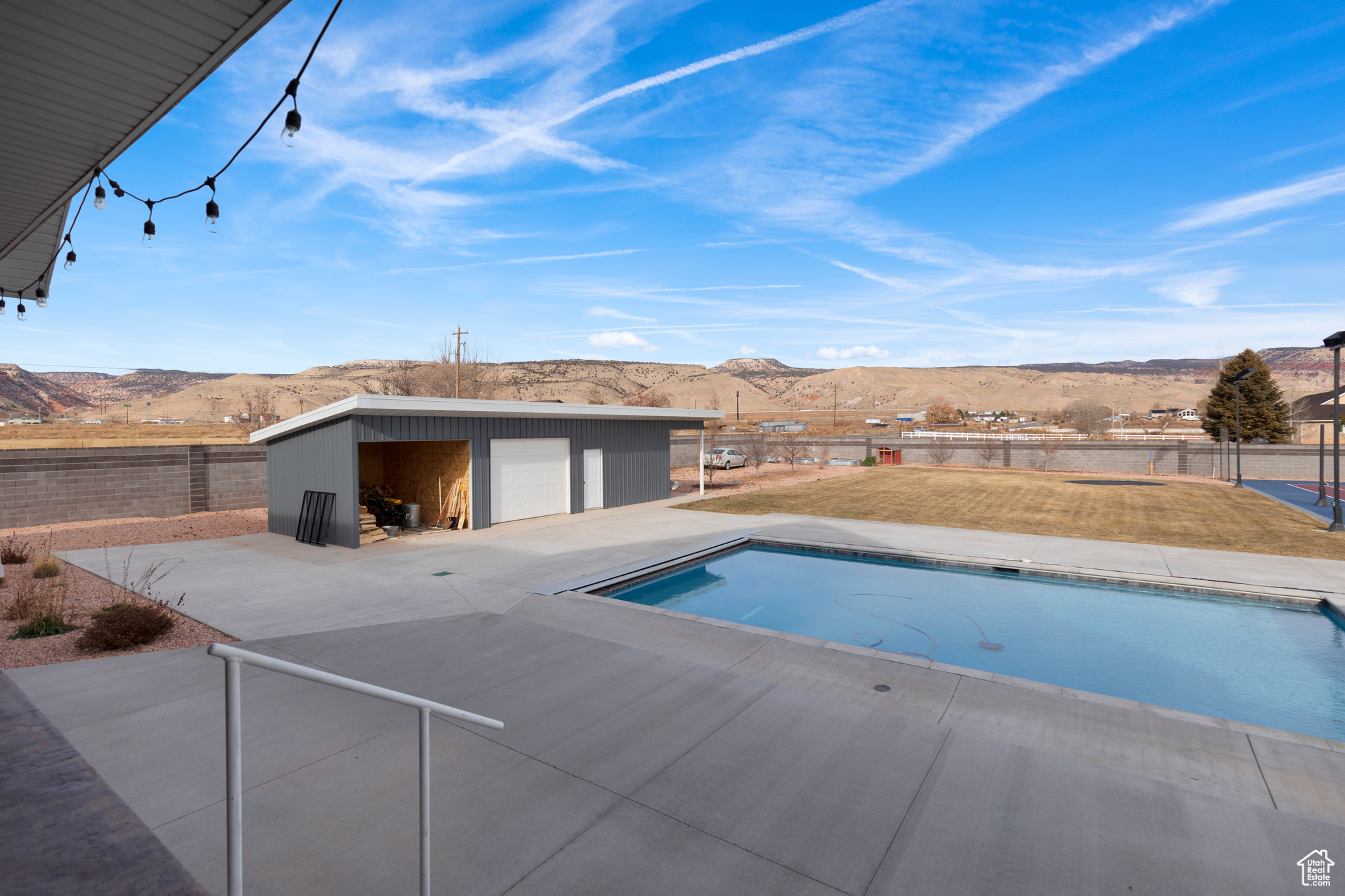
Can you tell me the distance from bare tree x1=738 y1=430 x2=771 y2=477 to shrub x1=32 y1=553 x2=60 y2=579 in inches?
999

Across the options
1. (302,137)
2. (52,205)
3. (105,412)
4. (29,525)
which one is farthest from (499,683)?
(105,412)

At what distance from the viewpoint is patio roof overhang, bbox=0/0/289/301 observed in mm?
3178

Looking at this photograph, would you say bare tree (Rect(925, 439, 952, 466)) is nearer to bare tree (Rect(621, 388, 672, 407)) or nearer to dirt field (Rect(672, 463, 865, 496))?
dirt field (Rect(672, 463, 865, 496))

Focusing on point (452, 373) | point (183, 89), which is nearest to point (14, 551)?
point (183, 89)

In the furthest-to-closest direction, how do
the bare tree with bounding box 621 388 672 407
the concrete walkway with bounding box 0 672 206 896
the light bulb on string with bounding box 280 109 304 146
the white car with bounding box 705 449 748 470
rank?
the bare tree with bounding box 621 388 672 407, the white car with bounding box 705 449 748 470, the light bulb on string with bounding box 280 109 304 146, the concrete walkway with bounding box 0 672 206 896

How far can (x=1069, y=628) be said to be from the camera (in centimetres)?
856

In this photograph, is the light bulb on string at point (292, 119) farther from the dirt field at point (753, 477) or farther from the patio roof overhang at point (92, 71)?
the dirt field at point (753, 477)

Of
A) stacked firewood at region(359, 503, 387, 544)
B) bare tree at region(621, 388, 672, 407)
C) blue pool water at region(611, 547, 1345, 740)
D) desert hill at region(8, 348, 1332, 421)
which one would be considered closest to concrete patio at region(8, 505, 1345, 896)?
blue pool water at region(611, 547, 1345, 740)

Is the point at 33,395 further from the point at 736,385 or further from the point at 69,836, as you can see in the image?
the point at 69,836

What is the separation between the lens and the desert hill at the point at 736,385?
86.9 m

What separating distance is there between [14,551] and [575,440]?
12050mm

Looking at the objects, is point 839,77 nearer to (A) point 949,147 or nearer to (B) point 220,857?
(A) point 949,147

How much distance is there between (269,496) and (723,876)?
1668 centimetres

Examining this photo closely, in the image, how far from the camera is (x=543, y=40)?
49.4 feet
